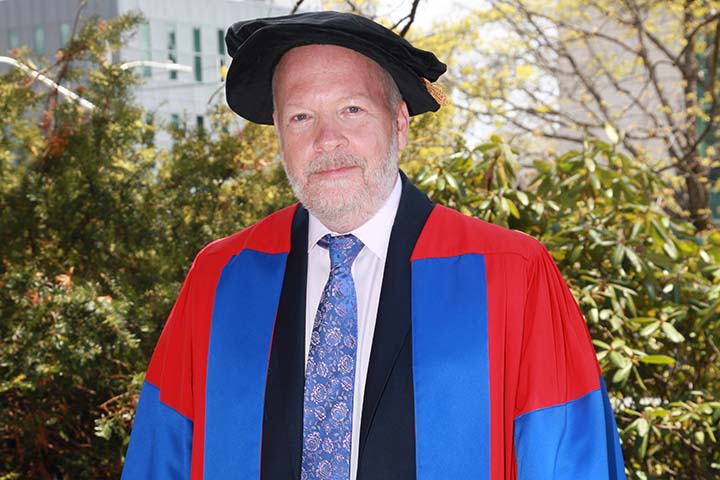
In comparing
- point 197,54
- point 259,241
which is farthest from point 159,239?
→ point 197,54

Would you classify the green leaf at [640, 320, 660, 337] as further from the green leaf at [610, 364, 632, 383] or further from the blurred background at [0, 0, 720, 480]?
the green leaf at [610, 364, 632, 383]

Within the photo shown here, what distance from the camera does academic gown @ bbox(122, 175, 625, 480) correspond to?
1.79 metres

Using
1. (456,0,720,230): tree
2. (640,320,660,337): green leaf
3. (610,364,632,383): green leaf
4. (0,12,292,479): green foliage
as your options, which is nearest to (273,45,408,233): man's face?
(610,364,632,383): green leaf

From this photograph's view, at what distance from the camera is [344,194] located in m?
1.99

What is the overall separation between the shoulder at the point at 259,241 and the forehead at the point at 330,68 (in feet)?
1.05

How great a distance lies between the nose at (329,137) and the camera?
1.99 m

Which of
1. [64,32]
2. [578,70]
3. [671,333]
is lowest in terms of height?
[671,333]

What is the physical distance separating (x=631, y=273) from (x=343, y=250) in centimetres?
158

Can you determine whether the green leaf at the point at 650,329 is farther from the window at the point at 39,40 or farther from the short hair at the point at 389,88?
the window at the point at 39,40

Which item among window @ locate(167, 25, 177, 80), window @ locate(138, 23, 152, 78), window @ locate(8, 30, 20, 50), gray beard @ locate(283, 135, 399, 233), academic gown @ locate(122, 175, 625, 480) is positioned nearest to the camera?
academic gown @ locate(122, 175, 625, 480)

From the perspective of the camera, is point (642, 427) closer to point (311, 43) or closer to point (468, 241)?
point (468, 241)

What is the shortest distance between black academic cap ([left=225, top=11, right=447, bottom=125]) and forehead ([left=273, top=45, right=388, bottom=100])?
4 centimetres

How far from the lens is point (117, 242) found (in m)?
3.52

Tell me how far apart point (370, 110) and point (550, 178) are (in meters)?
1.54
